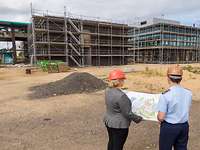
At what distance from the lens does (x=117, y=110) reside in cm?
315

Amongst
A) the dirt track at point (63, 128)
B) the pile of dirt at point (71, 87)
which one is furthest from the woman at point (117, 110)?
the pile of dirt at point (71, 87)

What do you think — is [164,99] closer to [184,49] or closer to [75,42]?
[75,42]

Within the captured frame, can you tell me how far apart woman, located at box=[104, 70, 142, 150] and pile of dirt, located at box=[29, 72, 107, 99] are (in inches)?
360

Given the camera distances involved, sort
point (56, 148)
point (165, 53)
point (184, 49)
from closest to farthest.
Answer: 1. point (56, 148)
2. point (165, 53)
3. point (184, 49)

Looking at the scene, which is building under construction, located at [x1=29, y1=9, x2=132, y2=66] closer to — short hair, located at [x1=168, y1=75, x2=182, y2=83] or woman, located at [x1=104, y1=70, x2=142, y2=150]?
woman, located at [x1=104, y1=70, x2=142, y2=150]

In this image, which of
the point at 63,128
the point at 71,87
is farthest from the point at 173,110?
the point at 71,87

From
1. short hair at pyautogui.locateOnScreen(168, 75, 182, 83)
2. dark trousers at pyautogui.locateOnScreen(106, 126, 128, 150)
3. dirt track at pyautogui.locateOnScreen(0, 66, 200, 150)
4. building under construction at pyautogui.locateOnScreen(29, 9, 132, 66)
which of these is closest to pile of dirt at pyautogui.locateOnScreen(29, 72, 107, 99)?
dirt track at pyautogui.locateOnScreen(0, 66, 200, 150)

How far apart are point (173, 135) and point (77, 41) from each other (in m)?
41.6

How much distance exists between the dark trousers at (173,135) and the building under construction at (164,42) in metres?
53.9

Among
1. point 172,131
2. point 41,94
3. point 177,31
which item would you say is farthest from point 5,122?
point 177,31

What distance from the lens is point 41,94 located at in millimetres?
12352

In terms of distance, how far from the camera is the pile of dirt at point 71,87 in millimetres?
12562

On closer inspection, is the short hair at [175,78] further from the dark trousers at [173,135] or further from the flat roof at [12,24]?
the flat roof at [12,24]

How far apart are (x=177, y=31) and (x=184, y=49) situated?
549cm
